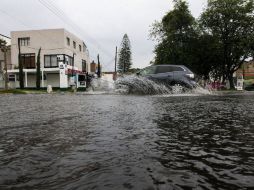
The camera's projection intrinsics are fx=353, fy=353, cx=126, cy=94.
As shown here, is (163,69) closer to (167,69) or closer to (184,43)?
(167,69)

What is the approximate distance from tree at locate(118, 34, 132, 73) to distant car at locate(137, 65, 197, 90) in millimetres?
84795

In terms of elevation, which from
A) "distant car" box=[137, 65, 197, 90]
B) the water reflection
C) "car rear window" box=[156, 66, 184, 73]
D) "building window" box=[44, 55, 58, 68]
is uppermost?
"building window" box=[44, 55, 58, 68]

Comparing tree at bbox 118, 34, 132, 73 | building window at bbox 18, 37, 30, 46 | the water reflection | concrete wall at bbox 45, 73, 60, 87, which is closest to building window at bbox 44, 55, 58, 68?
concrete wall at bbox 45, 73, 60, 87

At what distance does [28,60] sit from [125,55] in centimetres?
4513

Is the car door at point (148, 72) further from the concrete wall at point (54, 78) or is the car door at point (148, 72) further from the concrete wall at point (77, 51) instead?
the concrete wall at point (54, 78)

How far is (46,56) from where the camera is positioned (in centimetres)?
6172

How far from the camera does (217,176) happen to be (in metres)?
2.62

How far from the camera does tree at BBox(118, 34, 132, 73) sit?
10375cm

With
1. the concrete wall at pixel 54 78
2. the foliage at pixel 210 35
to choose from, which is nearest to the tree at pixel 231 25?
the foliage at pixel 210 35

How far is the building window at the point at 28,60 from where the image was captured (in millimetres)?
62263

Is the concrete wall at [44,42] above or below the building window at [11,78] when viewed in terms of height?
above

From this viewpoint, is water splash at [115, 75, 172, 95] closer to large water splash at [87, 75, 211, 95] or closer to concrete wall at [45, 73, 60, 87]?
large water splash at [87, 75, 211, 95]

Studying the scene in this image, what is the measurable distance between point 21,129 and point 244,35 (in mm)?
49909

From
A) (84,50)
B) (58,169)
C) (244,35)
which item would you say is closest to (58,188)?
(58,169)
